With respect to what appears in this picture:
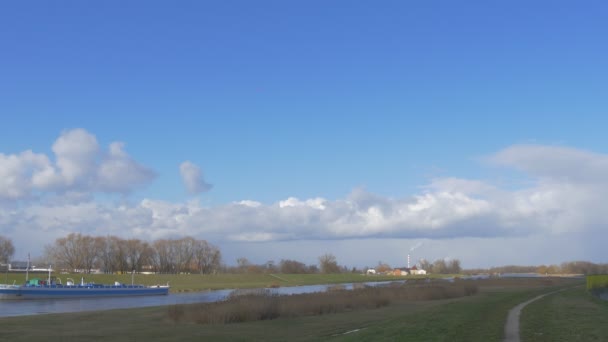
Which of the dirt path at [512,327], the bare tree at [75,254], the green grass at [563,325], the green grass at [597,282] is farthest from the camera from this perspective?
the bare tree at [75,254]

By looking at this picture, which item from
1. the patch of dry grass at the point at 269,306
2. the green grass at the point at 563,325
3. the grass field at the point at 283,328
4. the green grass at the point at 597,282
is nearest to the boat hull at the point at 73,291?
the grass field at the point at 283,328

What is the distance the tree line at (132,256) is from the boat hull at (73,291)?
6509cm

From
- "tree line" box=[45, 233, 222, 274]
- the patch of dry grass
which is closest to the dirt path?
the patch of dry grass

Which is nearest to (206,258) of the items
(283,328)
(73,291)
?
(73,291)

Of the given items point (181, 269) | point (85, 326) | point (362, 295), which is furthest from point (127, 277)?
point (85, 326)

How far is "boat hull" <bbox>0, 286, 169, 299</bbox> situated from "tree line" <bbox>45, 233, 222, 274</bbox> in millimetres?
65092

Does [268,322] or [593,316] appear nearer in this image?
[593,316]

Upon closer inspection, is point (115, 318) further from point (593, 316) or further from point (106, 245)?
point (106, 245)

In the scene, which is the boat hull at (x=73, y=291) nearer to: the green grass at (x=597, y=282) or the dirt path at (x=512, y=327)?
the green grass at (x=597, y=282)

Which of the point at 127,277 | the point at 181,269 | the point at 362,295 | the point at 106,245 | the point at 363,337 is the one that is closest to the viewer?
the point at 363,337

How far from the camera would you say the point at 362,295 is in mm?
48062

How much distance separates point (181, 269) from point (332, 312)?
433 feet

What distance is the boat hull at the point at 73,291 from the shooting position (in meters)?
74.9

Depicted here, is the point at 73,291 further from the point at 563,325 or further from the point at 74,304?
the point at 563,325
